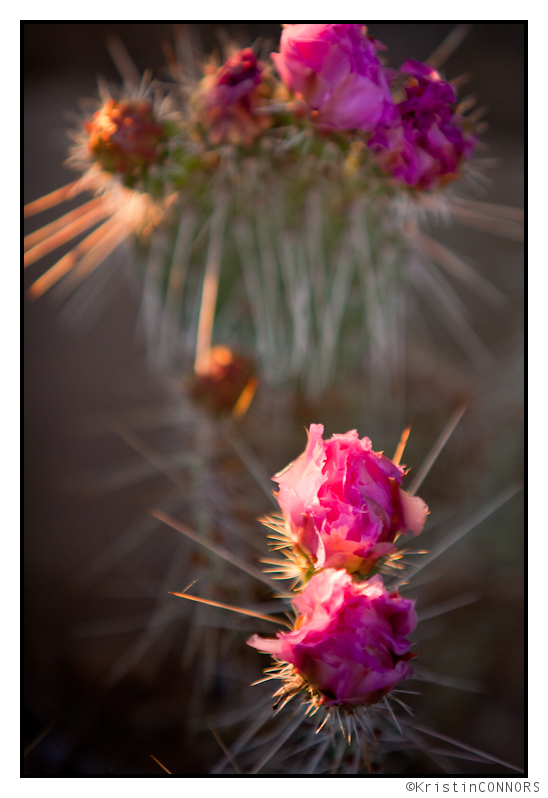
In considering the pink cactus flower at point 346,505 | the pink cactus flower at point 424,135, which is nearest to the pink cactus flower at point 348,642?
the pink cactus flower at point 346,505

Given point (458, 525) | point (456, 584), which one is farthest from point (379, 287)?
point (456, 584)

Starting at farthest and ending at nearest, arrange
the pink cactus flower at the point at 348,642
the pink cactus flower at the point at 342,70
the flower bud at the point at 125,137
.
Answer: the flower bud at the point at 125,137 → the pink cactus flower at the point at 342,70 → the pink cactus flower at the point at 348,642

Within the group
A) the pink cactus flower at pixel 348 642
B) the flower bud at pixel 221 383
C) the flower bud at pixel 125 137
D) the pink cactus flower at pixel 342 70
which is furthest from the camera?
the flower bud at pixel 221 383

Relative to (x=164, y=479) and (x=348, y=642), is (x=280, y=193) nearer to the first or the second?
(x=348, y=642)

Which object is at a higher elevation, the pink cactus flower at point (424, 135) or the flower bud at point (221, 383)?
the pink cactus flower at point (424, 135)

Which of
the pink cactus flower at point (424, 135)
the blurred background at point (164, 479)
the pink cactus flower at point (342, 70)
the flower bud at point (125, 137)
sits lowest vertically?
the blurred background at point (164, 479)

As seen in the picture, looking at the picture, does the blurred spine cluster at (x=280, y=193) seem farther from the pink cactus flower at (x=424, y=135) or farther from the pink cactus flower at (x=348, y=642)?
the pink cactus flower at (x=348, y=642)

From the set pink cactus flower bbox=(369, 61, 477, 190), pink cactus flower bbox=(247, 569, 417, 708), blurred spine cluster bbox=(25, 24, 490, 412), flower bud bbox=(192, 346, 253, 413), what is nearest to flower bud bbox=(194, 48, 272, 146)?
blurred spine cluster bbox=(25, 24, 490, 412)
